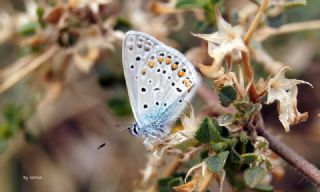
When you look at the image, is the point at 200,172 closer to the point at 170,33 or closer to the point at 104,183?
the point at 170,33

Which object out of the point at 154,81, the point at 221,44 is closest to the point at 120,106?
the point at 154,81

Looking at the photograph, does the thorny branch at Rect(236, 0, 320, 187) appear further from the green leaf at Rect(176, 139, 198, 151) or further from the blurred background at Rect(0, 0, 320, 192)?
the blurred background at Rect(0, 0, 320, 192)

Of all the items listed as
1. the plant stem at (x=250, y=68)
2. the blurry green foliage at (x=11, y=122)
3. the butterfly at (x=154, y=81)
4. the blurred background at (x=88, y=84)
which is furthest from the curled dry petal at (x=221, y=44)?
the blurry green foliage at (x=11, y=122)

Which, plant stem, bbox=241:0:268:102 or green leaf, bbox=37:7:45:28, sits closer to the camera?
plant stem, bbox=241:0:268:102

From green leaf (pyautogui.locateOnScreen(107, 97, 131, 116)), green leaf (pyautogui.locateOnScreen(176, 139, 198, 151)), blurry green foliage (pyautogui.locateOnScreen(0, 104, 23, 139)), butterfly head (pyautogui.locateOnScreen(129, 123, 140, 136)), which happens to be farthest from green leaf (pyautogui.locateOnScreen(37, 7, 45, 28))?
green leaf (pyautogui.locateOnScreen(176, 139, 198, 151))

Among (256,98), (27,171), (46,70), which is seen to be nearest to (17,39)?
(46,70)

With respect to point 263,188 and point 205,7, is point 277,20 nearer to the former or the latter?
point 205,7
